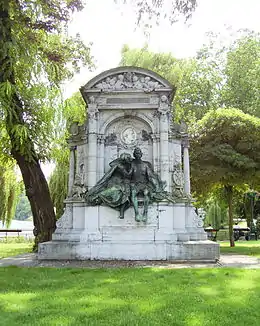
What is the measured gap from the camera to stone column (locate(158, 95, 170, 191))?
1198 centimetres

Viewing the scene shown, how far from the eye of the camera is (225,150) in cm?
1680

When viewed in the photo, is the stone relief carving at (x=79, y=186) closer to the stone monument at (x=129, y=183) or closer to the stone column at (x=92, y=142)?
the stone monument at (x=129, y=183)

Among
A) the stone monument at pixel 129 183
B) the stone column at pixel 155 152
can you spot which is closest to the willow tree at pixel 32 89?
the stone monument at pixel 129 183

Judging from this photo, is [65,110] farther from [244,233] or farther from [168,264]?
[244,233]

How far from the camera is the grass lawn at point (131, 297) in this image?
16.1ft

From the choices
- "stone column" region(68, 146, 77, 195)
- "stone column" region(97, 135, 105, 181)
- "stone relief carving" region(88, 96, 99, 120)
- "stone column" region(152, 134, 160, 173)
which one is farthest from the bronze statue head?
"stone column" region(68, 146, 77, 195)

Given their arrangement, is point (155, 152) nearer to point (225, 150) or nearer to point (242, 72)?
point (225, 150)

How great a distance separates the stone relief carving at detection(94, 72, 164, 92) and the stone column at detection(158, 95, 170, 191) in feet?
1.79

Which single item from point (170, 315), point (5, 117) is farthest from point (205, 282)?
point (5, 117)

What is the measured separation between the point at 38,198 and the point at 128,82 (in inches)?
224

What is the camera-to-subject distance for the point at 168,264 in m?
10.0

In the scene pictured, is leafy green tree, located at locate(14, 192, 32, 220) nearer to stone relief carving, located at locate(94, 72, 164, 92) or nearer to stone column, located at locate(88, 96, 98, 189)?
stone column, located at locate(88, 96, 98, 189)

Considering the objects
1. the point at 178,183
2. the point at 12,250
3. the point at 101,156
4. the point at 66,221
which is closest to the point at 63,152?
the point at 12,250

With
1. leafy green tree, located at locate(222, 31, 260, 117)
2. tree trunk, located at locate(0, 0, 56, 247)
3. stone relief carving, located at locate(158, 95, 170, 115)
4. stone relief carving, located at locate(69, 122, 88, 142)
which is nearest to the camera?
stone relief carving, located at locate(158, 95, 170, 115)
